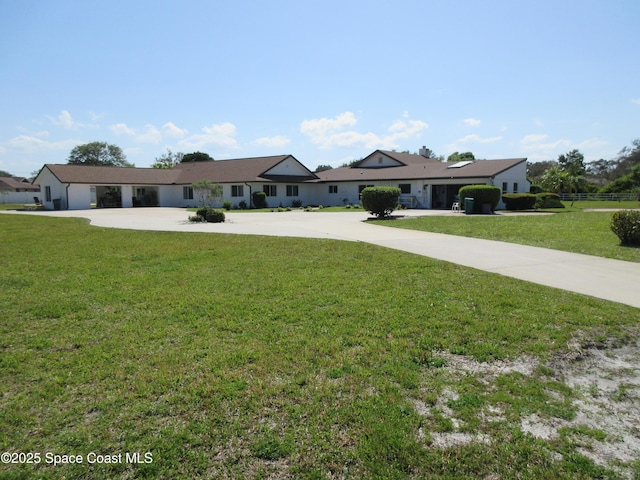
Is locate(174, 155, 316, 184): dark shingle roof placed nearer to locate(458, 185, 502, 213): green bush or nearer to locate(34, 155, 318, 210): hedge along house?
locate(34, 155, 318, 210): hedge along house

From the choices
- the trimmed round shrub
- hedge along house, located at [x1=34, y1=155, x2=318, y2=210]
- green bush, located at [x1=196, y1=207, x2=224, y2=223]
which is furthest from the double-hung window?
the trimmed round shrub

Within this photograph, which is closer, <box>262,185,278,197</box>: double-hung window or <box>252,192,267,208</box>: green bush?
<box>252,192,267,208</box>: green bush

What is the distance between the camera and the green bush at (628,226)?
37.7 feet

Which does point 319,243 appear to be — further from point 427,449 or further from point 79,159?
point 79,159

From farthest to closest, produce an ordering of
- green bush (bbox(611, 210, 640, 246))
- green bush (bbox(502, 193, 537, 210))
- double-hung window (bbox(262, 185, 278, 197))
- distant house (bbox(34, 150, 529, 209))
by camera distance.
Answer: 1. double-hung window (bbox(262, 185, 278, 197))
2. distant house (bbox(34, 150, 529, 209))
3. green bush (bbox(502, 193, 537, 210))
4. green bush (bbox(611, 210, 640, 246))

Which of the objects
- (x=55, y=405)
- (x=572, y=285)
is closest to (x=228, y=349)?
(x=55, y=405)

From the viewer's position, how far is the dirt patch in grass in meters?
2.92

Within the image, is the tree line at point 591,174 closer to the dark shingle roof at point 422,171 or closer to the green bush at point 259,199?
the dark shingle roof at point 422,171

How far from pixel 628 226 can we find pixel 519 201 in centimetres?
1986

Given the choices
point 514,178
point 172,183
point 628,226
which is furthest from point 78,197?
point 628,226

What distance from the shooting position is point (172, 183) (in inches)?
1692

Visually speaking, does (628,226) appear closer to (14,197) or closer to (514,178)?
(514,178)

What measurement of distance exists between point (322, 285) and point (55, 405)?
420cm

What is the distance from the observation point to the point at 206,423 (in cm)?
309
